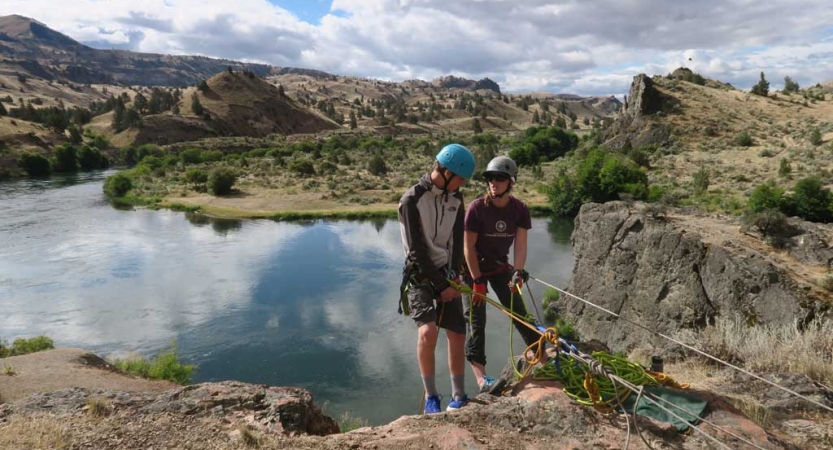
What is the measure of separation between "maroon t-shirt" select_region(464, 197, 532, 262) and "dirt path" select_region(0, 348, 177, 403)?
764 centimetres

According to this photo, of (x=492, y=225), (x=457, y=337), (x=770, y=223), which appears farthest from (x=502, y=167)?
(x=770, y=223)

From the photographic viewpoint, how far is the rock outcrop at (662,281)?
11633 mm

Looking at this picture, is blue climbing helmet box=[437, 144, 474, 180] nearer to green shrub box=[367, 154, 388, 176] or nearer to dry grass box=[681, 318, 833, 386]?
dry grass box=[681, 318, 833, 386]

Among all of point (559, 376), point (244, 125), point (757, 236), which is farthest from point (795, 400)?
point (244, 125)

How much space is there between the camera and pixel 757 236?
13312 mm

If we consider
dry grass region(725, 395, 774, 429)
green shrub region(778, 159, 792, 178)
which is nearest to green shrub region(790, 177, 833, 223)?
green shrub region(778, 159, 792, 178)

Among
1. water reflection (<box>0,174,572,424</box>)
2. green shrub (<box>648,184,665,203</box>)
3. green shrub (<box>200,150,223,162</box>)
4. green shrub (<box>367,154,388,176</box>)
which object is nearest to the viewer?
water reflection (<box>0,174,572,424</box>)

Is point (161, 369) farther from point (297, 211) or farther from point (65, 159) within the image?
point (65, 159)

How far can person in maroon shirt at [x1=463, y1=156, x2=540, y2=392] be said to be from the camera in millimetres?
5375

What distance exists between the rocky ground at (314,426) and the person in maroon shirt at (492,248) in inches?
33.0

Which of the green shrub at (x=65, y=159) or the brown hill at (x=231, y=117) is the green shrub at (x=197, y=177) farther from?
the brown hill at (x=231, y=117)

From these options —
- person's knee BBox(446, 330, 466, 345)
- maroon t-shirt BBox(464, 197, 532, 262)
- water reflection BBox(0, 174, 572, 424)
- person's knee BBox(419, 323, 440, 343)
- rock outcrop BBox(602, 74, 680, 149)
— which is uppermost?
rock outcrop BBox(602, 74, 680, 149)

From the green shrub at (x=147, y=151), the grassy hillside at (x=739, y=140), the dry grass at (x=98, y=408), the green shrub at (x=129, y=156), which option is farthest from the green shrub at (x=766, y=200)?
the green shrub at (x=129, y=156)

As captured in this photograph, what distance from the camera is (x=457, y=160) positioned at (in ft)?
15.6
